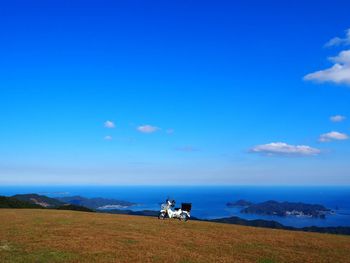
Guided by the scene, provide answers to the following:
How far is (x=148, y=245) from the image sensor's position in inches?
731

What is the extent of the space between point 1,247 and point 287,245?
1587 cm

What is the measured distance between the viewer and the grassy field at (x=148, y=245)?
15898 mm

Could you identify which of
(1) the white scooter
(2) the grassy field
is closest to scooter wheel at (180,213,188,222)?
(1) the white scooter

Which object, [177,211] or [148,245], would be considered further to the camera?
[177,211]

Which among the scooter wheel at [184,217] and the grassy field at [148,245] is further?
the scooter wheel at [184,217]

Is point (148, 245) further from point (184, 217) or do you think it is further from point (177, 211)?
point (184, 217)

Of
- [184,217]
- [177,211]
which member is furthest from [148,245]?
[184,217]

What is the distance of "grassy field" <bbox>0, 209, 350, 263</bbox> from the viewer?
15898 millimetres

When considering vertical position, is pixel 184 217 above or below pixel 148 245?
above

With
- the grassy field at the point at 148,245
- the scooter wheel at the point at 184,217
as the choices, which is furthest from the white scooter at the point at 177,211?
the grassy field at the point at 148,245

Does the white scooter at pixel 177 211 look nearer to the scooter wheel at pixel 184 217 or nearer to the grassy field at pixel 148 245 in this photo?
the scooter wheel at pixel 184 217

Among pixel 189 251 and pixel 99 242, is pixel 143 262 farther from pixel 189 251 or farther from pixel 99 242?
pixel 99 242

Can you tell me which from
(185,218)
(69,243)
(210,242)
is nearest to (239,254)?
(210,242)

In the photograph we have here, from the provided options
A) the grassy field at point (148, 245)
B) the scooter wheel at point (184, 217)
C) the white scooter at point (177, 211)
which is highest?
the white scooter at point (177, 211)
